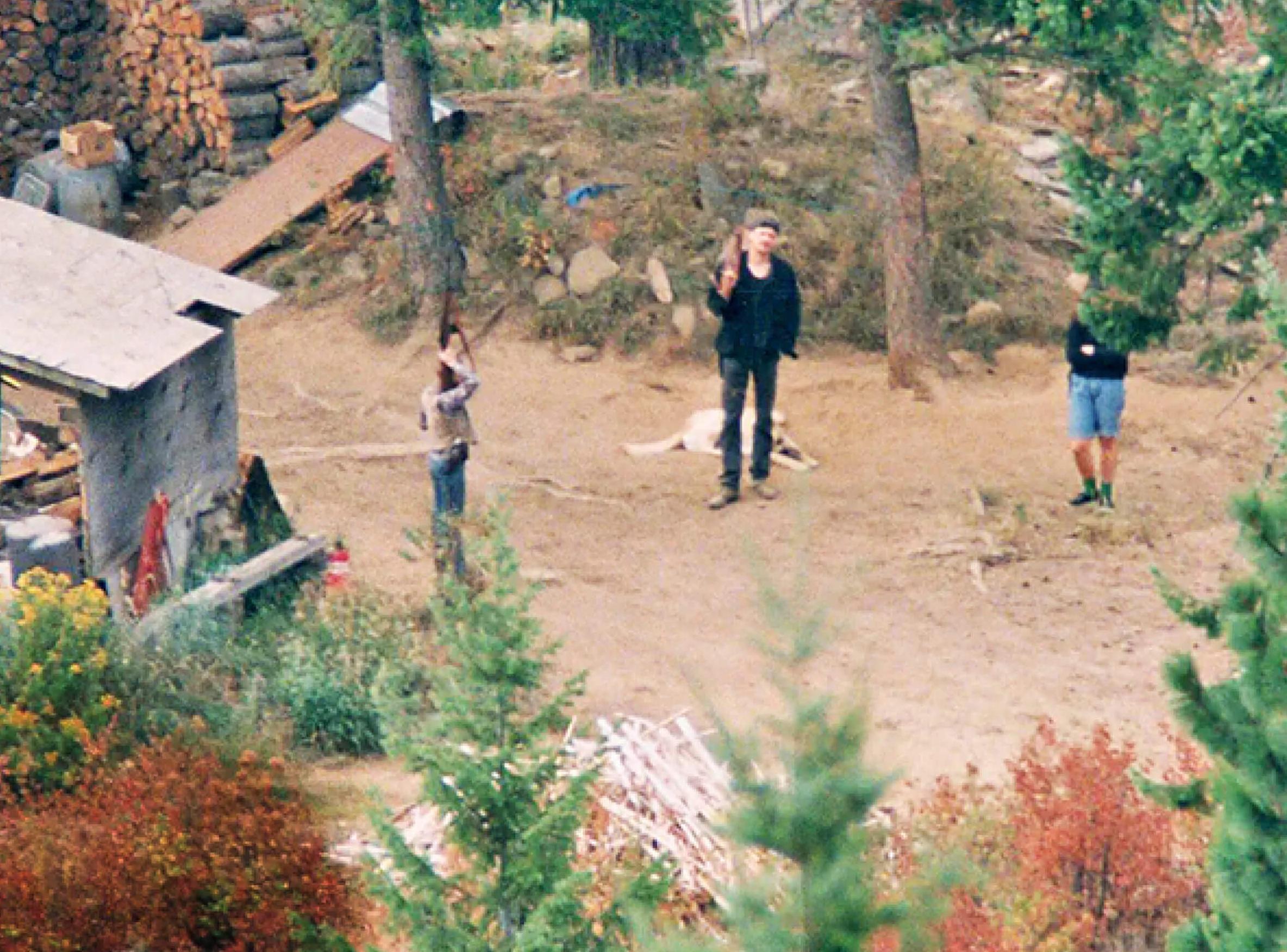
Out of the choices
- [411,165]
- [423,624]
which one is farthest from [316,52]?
[423,624]

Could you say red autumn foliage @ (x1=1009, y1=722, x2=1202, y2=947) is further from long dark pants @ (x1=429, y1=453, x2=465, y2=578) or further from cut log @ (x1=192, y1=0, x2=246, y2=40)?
cut log @ (x1=192, y1=0, x2=246, y2=40)

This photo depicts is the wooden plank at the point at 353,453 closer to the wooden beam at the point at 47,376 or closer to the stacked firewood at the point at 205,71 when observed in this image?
the wooden beam at the point at 47,376

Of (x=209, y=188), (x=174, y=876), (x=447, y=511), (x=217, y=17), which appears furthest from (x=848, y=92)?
(x=174, y=876)

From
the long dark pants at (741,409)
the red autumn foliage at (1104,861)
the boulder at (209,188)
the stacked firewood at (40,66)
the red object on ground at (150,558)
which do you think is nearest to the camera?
the red autumn foliage at (1104,861)

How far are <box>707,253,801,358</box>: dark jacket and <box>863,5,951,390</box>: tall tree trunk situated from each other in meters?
2.58

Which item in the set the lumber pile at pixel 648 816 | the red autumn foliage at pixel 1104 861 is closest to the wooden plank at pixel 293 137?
the lumber pile at pixel 648 816

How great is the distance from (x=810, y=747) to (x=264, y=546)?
8692 mm

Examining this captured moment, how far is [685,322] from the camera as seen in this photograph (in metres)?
18.4

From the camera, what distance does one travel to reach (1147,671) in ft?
40.6

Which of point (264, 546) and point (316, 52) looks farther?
point (316, 52)

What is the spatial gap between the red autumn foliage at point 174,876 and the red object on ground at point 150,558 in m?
2.86

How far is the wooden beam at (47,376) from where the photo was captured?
11133 mm

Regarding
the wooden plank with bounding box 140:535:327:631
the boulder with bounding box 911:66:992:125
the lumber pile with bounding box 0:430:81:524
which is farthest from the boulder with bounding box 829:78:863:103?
Result: the lumber pile with bounding box 0:430:81:524

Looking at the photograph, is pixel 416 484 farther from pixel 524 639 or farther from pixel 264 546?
pixel 524 639
